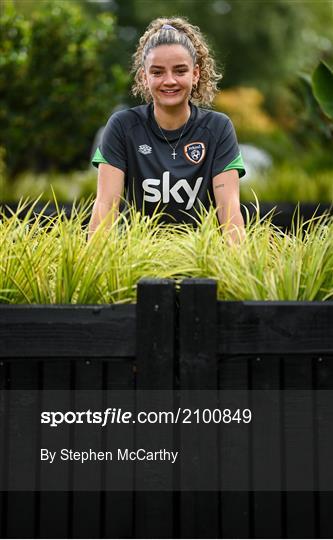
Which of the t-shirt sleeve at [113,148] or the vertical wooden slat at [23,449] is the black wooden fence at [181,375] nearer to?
the vertical wooden slat at [23,449]

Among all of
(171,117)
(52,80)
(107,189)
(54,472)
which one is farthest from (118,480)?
(52,80)

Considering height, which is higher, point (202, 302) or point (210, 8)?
point (210, 8)

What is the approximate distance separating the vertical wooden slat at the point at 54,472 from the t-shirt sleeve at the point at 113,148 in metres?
1.28

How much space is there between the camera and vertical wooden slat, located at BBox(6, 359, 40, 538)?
298 cm

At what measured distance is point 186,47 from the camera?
12.8 ft

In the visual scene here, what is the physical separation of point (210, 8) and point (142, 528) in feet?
114

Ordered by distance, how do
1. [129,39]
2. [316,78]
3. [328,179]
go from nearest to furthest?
[316,78]
[328,179]
[129,39]

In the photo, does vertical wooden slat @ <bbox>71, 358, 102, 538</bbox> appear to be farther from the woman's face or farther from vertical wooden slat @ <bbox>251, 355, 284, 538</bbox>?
the woman's face

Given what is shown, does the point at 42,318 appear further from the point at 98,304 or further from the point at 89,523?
the point at 89,523

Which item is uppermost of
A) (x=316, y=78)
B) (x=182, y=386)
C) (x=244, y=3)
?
(x=244, y=3)

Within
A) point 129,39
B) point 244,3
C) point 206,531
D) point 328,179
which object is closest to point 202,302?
point 206,531

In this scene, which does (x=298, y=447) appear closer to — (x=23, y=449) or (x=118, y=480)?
(x=118, y=480)

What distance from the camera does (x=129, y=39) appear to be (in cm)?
3912

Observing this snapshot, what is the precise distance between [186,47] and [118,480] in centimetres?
189
